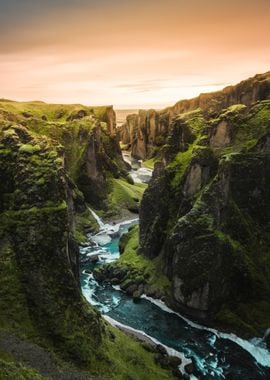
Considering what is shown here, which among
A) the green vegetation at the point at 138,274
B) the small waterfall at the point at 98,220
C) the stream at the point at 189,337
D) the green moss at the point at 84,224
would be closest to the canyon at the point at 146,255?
the green vegetation at the point at 138,274

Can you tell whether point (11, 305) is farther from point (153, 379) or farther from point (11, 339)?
point (153, 379)

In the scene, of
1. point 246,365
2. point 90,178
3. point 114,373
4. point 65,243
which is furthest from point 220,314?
point 90,178

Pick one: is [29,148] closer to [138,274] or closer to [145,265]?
[138,274]

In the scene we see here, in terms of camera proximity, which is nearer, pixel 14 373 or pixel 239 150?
pixel 14 373

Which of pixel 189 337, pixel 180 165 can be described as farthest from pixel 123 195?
pixel 189 337

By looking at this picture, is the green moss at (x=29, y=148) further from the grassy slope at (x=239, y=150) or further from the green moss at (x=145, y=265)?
the green moss at (x=145, y=265)

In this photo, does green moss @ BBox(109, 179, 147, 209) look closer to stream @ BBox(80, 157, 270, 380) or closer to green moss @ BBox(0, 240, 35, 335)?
stream @ BBox(80, 157, 270, 380)

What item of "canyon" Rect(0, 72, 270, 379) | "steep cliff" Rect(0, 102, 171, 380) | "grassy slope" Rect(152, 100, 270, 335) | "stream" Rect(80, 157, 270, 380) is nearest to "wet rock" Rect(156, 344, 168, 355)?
"canyon" Rect(0, 72, 270, 379)
